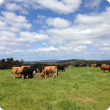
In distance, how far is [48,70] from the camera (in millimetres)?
16188

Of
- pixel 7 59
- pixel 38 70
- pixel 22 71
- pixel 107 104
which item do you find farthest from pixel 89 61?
pixel 107 104

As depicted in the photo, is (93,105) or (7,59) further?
(7,59)

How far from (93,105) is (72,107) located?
3.99 ft

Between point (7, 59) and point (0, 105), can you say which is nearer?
point (0, 105)

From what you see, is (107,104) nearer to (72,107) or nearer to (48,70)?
(72,107)

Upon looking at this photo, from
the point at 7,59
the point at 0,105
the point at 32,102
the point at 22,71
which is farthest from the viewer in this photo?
the point at 7,59

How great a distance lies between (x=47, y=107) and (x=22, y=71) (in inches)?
451

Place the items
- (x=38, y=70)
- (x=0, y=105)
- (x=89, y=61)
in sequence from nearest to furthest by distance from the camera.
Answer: (x=0, y=105) → (x=38, y=70) → (x=89, y=61)

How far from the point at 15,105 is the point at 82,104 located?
11.9 feet

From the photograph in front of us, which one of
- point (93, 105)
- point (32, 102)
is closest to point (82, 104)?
point (93, 105)

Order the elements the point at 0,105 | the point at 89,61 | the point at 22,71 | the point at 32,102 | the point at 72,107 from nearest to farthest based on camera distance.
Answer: the point at 72,107 → the point at 0,105 → the point at 32,102 → the point at 22,71 → the point at 89,61

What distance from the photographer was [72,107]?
16.9 feet

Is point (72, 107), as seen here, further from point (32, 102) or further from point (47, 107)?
point (32, 102)

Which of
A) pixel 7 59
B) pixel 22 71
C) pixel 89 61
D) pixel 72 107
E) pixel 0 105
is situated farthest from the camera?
pixel 89 61
